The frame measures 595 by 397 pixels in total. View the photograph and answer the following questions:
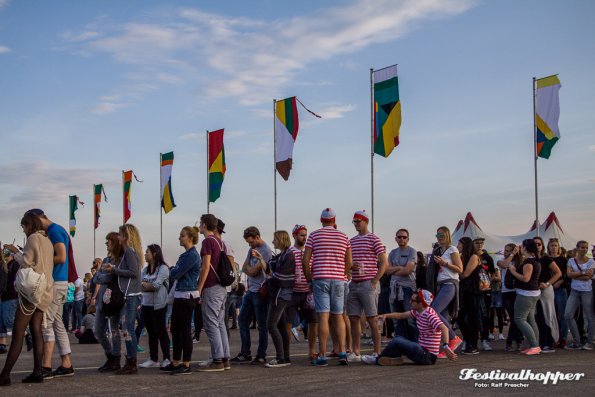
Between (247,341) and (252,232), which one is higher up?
(252,232)

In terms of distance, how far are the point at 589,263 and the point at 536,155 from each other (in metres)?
8.78

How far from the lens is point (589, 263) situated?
13195mm

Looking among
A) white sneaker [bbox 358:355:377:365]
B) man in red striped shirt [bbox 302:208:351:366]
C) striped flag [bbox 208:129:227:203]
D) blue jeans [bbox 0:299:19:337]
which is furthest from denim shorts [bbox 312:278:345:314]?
striped flag [bbox 208:129:227:203]

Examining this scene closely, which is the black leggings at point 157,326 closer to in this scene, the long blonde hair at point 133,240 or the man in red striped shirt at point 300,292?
the long blonde hair at point 133,240

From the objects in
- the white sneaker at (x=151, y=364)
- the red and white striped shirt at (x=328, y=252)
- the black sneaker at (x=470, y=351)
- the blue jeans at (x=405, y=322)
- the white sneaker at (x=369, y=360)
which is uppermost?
A: the red and white striped shirt at (x=328, y=252)

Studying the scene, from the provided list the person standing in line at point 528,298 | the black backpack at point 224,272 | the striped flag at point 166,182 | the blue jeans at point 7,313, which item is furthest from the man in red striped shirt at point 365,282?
the striped flag at point 166,182

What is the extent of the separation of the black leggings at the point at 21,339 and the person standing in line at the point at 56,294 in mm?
160

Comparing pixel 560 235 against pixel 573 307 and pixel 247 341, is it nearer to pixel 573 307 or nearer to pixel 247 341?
pixel 573 307

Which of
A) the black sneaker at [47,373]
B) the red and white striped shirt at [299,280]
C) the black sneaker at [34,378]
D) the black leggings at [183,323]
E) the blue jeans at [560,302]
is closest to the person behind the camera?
the black sneaker at [34,378]

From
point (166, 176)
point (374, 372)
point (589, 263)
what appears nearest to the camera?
point (374, 372)

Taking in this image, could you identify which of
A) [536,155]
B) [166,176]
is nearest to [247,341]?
[536,155]

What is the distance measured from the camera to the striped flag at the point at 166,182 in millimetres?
29312

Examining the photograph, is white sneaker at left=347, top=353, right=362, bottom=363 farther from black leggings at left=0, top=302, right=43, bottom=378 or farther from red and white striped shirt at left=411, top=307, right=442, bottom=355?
black leggings at left=0, top=302, right=43, bottom=378

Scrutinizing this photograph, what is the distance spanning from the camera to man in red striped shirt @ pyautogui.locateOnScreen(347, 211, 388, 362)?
36.9ft
